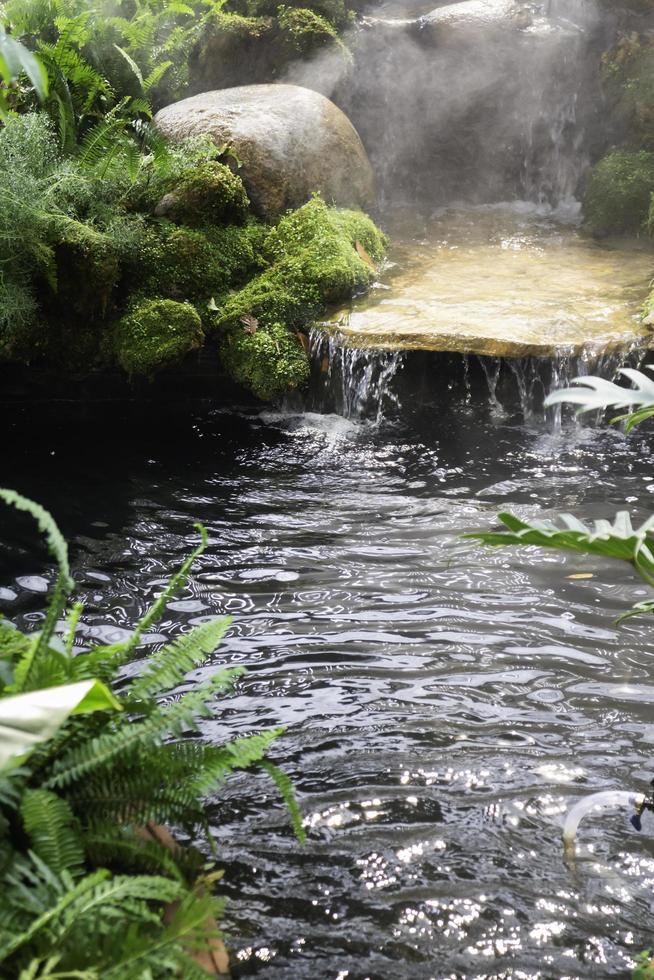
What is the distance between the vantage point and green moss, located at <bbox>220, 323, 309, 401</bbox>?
7.31 meters

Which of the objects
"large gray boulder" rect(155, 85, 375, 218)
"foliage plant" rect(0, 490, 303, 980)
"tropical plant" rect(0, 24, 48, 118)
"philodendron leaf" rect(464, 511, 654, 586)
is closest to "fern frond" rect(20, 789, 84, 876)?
"foliage plant" rect(0, 490, 303, 980)

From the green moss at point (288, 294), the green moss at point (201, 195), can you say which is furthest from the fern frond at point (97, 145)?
the green moss at point (288, 294)

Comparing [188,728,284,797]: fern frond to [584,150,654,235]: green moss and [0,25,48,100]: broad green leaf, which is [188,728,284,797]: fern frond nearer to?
[0,25,48,100]: broad green leaf

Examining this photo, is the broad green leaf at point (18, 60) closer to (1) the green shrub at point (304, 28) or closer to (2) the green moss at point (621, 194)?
(2) the green moss at point (621, 194)

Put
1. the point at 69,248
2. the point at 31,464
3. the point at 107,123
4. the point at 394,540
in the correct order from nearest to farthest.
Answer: the point at 394,540 → the point at 31,464 → the point at 69,248 → the point at 107,123

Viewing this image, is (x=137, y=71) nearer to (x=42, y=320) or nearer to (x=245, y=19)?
(x=245, y=19)

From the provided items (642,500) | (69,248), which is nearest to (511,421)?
(642,500)

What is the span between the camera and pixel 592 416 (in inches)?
280

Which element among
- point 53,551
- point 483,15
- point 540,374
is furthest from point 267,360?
point 483,15

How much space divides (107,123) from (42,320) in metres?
1.95

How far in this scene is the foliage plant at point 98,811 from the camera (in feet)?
5.35

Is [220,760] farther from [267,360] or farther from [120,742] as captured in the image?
[267,360]

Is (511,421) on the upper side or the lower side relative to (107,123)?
lower

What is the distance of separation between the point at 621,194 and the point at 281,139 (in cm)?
386
